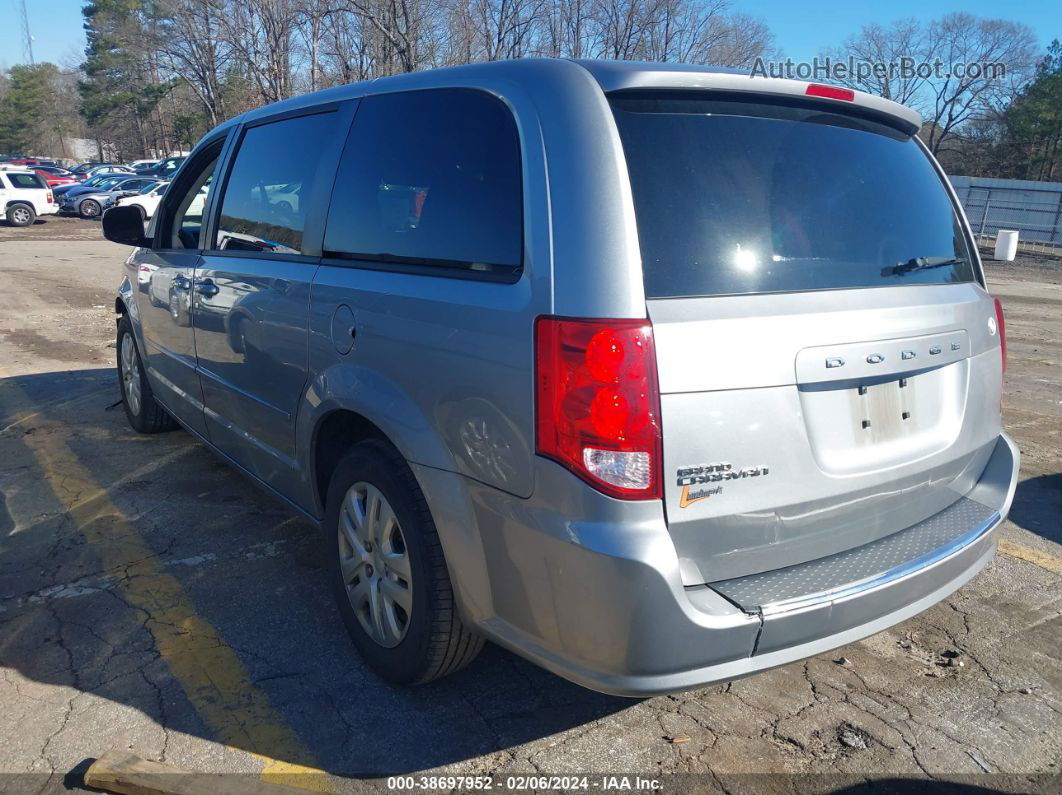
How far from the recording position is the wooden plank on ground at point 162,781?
7.85ft

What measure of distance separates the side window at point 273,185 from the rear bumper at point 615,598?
1491 millimetres

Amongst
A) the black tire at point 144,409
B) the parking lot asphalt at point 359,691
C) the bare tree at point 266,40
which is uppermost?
the bare tree at point 266,40

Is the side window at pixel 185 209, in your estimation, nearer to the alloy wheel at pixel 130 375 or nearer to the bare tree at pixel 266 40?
the alloy wheel at pixel 130 375

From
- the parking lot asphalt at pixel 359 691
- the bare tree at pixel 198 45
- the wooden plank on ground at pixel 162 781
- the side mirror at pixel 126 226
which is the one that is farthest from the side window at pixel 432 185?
the bare tree at pixel 198 45

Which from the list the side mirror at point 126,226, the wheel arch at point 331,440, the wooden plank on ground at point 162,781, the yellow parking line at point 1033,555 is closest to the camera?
the wooden plank on ground at point 162,781

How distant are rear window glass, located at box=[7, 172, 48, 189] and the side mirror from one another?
2692cm

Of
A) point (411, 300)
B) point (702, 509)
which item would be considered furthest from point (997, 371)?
point (411, 300)

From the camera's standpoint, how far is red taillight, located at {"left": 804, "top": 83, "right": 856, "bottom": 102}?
101 inches

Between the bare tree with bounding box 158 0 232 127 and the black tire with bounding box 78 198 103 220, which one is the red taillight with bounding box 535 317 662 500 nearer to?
the black tire with bounding box 78 198 103 220

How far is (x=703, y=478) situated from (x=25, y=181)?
3118 cm

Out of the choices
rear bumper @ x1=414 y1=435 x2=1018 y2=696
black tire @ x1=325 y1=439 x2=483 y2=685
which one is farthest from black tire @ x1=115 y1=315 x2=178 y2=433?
rear bumper @ x1=414 y1=435 x2=1018 y2=696

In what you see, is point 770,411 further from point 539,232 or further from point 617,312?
point 539,232

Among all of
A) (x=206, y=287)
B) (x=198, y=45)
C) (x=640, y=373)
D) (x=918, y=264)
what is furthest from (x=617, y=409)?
(x=198, y=45)

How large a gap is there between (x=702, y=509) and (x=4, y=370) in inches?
296
